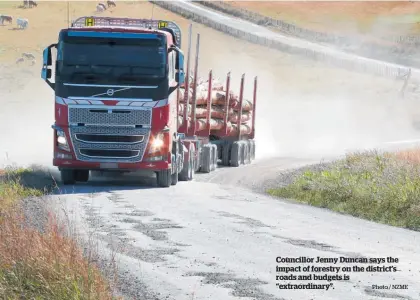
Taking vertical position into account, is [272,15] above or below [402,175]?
below

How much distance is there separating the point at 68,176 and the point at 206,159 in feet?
25.4

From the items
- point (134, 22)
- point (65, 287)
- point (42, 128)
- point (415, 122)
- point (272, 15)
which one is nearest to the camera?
point (65, 287)

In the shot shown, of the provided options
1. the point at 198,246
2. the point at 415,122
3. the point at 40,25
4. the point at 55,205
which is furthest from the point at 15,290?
the point at 40,25

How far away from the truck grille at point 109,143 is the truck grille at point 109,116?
0.48 feet

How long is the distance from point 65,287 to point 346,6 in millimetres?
125884

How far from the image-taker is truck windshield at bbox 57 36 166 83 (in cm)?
2148

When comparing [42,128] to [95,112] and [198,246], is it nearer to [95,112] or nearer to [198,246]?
[95,112]

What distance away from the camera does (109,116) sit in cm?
2177

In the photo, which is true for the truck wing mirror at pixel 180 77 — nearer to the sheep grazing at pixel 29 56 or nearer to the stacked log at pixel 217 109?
the stacked log at pixel 217 109

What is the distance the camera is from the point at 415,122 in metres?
64.9

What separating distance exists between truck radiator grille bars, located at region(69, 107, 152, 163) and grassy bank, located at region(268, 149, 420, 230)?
3700 mm

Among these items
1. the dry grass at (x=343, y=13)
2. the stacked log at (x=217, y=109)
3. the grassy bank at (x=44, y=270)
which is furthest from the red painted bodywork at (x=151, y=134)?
the dry grass at (x=343, y=13)

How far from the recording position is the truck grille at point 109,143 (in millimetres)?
21891

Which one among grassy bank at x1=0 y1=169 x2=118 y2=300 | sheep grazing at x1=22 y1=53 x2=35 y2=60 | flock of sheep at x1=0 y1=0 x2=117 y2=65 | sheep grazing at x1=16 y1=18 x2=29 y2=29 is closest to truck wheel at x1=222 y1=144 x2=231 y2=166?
grassy bank at x1=0 y1=169 x2=118 y2=300
